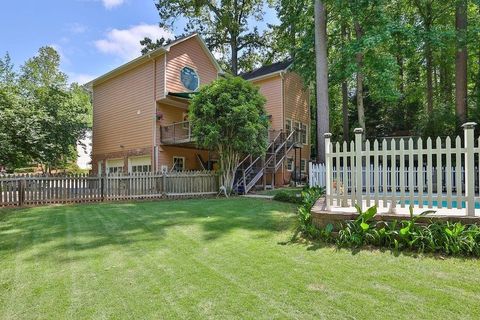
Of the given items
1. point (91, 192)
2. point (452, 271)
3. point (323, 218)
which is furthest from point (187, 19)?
point (452, 271)

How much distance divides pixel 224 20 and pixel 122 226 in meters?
24.4

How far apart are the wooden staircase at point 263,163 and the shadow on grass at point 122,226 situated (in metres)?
5.84

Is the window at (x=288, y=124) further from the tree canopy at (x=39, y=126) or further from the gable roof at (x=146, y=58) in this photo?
the tree canopy at (x=39, y=126)

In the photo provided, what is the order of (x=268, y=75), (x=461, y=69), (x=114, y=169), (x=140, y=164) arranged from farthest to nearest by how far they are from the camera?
1. (x=268, y=75)
2. (x=114, y=169)
3. (x=140, y=164)
4. (x=461, y=69)

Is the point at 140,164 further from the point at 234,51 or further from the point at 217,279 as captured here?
the point at 217,279

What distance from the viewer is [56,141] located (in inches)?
800

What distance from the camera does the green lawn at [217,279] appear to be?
2.92 metres

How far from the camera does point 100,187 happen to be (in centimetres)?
1251

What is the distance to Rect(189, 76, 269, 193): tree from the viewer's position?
42.4 feet

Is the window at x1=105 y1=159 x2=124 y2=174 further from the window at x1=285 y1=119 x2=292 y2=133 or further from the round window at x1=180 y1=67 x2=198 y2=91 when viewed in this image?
the window at x1=285 y1=119 x2=292 y2=133

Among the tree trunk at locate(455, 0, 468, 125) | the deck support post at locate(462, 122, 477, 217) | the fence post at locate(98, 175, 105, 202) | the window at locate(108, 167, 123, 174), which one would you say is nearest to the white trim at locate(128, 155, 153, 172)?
the window at locate(108, 167, 123, 174)

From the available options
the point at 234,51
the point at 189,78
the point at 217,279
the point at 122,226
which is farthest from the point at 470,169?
the point at 234,51

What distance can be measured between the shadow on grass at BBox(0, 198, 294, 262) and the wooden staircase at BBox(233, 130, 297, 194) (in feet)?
19.2

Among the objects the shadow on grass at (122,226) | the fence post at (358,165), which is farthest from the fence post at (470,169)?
the shadow on grass at (122,226)
